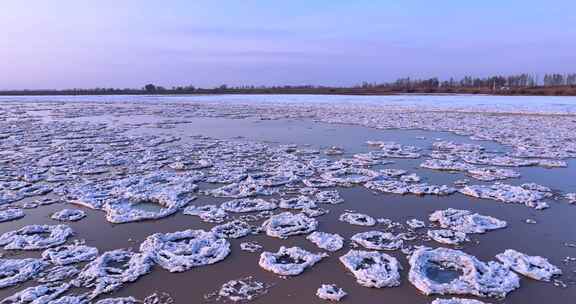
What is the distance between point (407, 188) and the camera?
637 cm

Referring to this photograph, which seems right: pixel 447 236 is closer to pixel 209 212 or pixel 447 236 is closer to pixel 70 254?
pixel 209 212

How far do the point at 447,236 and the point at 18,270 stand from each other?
15.2 feet

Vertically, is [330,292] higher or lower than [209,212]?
lower

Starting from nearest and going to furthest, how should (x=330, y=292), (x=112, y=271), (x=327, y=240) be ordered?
(x=330, y=292)
(x=112, y=271)
(x=327, y=240)

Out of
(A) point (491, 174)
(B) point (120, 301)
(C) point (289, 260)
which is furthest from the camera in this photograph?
(A) point (491, 174)

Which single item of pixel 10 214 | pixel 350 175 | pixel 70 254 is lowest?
pixel 70 254

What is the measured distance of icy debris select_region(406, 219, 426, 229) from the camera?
4.73 metres

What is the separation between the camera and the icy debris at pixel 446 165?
784cm

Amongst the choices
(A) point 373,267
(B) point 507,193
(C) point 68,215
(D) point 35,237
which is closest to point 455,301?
(A) point 373,267

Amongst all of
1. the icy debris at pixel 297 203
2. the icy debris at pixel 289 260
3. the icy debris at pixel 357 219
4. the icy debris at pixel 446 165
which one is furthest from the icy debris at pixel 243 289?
the icy debris at pixel 446 165

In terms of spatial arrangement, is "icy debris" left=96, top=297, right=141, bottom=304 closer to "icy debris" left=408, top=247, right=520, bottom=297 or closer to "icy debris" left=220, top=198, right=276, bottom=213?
"icy debris" left=220, top=198, right=276, bottom=213

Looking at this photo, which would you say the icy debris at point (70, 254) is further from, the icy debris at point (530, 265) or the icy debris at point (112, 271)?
the icy debris at point (530, 265)

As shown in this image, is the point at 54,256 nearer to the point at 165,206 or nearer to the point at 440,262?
the point at 165,206

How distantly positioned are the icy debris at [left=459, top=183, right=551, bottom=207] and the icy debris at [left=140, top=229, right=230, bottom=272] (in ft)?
14.1
